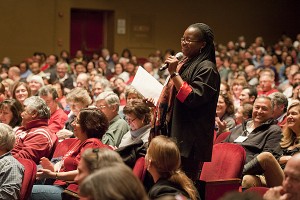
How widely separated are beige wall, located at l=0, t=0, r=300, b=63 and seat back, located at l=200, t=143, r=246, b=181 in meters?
9.75

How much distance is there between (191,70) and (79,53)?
9.56 meters

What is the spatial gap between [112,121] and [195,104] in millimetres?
1910

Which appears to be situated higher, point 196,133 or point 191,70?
point 191,70

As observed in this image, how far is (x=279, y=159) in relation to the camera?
3.94m

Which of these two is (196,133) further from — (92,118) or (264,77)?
(264,77)

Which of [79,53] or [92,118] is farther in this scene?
[79,53]

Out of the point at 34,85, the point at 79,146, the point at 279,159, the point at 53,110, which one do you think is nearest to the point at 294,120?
the point at 279,159

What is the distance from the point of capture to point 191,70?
3.10 m

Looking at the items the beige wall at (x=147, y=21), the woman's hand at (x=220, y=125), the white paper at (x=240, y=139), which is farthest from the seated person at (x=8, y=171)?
the beige wall at (x=147, y=21)

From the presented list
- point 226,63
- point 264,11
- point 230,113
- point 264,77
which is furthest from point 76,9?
point 230,113

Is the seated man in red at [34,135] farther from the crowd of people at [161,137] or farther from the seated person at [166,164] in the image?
the seated person at [166,164]

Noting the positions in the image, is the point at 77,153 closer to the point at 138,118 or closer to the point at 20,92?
the point at 138,118

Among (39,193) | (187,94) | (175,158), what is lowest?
(39,193)

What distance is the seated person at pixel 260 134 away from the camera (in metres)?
4.07
